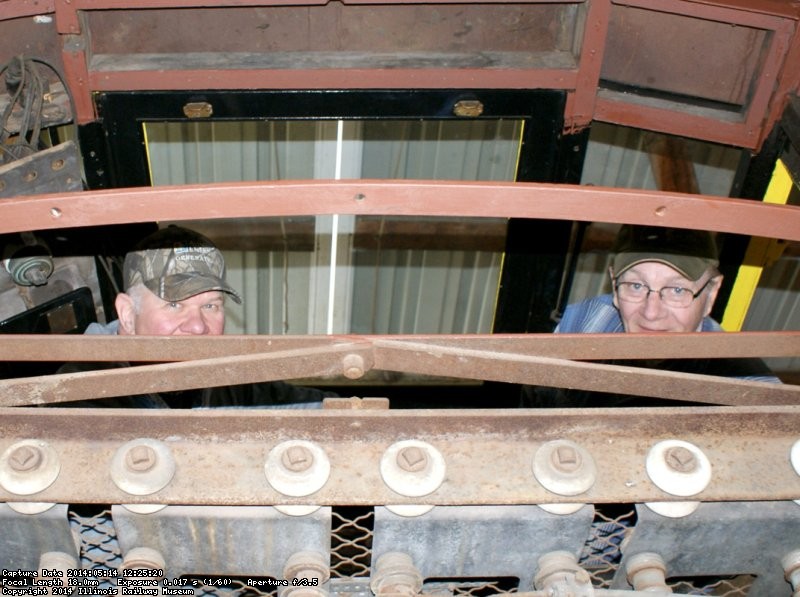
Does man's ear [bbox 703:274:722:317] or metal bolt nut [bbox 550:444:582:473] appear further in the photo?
man's ear [bbox 703:274:722:317]

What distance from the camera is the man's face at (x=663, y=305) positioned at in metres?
2.94

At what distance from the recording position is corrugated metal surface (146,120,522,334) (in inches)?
137

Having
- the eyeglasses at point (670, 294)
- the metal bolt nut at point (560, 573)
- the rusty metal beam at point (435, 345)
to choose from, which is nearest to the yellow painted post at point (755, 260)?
the eyeglasses at point (670, 294)

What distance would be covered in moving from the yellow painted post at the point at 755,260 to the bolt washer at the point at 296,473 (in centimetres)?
256

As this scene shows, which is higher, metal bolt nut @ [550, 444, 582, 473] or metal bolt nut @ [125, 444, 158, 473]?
metal bolt nut @ [550, 444, 582, 473]

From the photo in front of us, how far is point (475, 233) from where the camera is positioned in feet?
12.6

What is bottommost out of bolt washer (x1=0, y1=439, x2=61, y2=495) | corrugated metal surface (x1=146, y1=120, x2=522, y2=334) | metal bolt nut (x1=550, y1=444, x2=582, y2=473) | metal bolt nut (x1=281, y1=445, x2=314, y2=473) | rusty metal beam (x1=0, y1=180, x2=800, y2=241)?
corrugated metal surface (x1=146, y1=120, x2=522, y2=334)

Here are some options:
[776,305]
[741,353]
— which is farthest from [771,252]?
[741,353]

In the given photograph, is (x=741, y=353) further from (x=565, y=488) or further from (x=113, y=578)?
(x=113, y=578)

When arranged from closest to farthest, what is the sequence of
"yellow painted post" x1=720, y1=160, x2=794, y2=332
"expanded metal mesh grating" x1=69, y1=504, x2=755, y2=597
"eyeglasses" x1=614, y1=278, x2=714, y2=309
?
"expanded metal mesh grating" x1=69, y1=504, x2=755, y2=597, "eyeglasses" x1=614, y1=278, x2=714, y2=309, "yellow painted post" x1=720, y1=160, x2=794, y2=332

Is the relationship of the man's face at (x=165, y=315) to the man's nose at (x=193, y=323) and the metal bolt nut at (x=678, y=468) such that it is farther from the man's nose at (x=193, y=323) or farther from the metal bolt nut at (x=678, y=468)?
the metal bolt nut at (x=678, y=468)

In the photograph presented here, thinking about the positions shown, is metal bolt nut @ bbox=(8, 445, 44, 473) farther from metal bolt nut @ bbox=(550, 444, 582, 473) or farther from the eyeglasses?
the eyeglasses

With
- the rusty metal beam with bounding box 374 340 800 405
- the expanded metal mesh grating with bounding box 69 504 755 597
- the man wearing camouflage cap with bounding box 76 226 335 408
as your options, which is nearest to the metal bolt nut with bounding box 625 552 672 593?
the expanded metal mesh grating with bounding box 69 504 755 597

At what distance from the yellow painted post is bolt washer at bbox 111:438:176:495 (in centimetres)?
278
